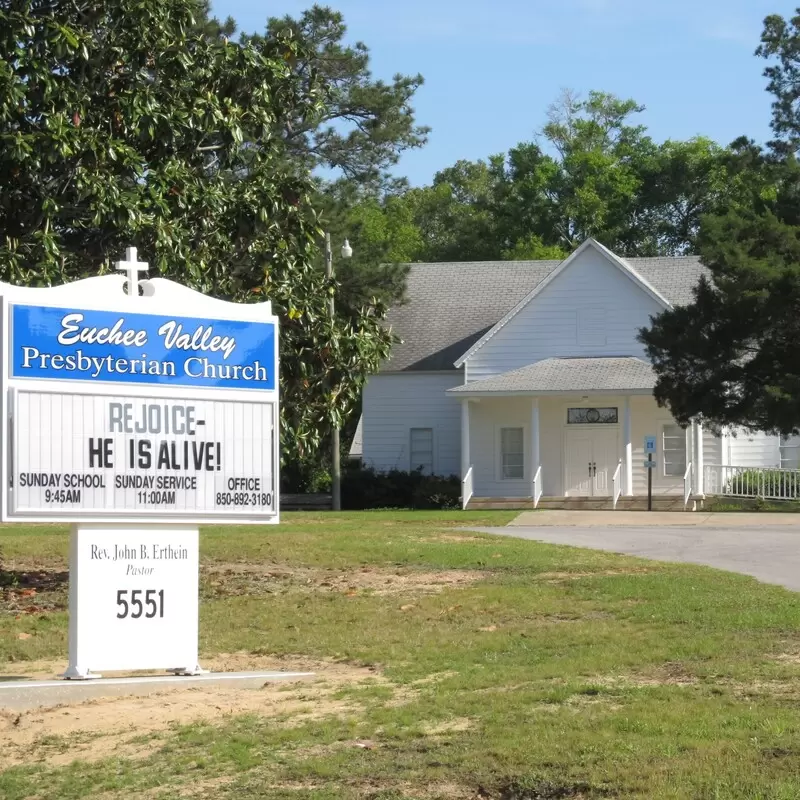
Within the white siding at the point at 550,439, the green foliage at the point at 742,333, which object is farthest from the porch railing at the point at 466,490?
the green foliage at the point at 742,333

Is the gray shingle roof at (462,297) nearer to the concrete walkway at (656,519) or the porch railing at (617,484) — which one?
the porch railing at (617,484)

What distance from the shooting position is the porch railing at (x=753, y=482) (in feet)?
123

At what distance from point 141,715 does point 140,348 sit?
2828 millimetres

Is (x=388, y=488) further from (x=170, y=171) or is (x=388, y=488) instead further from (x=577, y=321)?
(x=170, y=171)

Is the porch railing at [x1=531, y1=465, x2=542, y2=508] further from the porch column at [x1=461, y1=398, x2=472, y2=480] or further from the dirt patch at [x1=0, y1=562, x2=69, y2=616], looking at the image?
the dirt patch at [x1=0, y1=562, x2=69, y2=616]

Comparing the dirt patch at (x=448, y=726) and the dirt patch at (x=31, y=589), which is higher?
the dirt patch at (x=31, y=589)

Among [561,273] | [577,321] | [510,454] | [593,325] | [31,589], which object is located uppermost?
[561,273]

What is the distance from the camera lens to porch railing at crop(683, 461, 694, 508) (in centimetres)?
3828

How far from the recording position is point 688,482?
127 ft

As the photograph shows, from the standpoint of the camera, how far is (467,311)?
152 ft

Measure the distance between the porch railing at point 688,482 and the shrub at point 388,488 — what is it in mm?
6436

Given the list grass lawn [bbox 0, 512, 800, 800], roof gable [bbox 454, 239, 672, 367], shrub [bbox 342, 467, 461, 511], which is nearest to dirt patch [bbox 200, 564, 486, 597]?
grass lawn [bbox 0, 512, 800, 800]

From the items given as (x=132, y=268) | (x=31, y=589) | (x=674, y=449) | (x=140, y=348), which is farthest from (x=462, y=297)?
(x=140, y=348)

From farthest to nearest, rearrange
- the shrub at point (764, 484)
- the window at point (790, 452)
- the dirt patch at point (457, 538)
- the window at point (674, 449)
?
the window at point (790, 452)
the window at point (674, 449)
the shrub at point (764, 484)
the dirt patch at point (457, 538)
